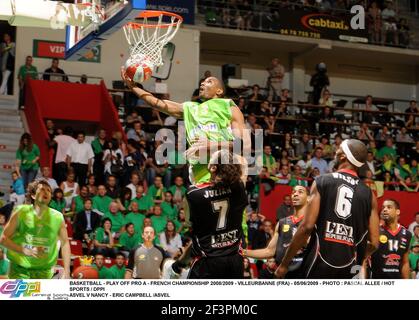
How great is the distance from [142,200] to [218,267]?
34.6ft

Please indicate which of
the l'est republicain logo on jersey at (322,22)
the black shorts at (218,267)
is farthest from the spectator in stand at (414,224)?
the black shorts at (218,267)

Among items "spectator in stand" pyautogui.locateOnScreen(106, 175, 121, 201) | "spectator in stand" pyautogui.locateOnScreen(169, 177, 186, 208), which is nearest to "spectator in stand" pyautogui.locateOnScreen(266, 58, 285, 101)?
"spectator in stand" pyautogui.locateOnScreen(169, 177, 186, 208)

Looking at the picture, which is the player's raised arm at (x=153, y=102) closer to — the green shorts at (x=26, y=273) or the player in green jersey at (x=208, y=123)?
the player in green jersey at (x=208, y=123)

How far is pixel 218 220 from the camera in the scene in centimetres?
666

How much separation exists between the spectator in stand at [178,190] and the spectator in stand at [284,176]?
2.37 meters

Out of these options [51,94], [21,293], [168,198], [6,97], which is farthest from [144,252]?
[6,97]

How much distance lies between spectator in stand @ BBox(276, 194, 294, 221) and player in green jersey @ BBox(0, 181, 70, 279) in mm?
9043

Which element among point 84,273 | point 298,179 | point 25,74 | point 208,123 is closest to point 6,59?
point 25,74

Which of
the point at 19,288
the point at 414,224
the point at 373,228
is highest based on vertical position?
the point at 373,228

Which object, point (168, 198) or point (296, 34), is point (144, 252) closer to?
point (168, 198)

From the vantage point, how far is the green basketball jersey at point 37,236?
821 cm

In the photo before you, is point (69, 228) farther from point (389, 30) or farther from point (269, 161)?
point (389, 30)

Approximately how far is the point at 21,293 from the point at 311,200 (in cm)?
300
